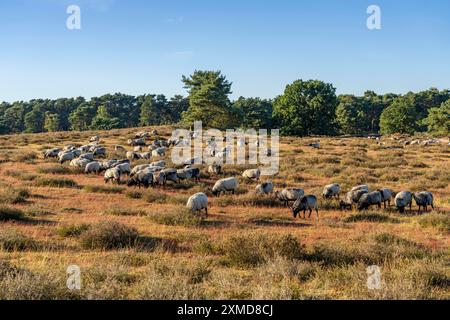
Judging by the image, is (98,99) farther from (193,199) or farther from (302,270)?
(302,270)

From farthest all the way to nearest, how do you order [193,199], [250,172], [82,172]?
[82,172]
[250,172]
[193,199]

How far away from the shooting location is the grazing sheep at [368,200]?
55.9 feet

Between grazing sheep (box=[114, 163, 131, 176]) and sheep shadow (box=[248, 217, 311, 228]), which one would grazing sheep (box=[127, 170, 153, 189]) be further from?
sheep shadow (box=[248, 217, 311, 228])

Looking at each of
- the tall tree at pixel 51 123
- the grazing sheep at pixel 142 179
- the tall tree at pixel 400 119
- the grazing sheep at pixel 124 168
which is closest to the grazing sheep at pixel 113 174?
the grazing sheep at pixel 142 179

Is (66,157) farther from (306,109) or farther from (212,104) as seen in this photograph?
(306,109)

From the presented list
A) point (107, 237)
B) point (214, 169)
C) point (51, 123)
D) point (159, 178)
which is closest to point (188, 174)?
point (159, 178)

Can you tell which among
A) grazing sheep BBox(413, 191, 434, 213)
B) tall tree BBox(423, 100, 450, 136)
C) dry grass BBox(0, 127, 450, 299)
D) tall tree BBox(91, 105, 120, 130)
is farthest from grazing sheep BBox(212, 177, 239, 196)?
tall tree BBox(91, 105, 120, 130)

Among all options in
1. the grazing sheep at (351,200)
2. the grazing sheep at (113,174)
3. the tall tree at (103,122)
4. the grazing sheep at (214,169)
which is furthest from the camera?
the tall tree at (103,122)

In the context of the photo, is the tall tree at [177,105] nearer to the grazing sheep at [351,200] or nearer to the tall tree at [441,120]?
the tall tree at [441,120]

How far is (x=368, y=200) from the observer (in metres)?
17.1

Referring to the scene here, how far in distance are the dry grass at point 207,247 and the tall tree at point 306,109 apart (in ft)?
135

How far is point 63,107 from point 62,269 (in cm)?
10723
